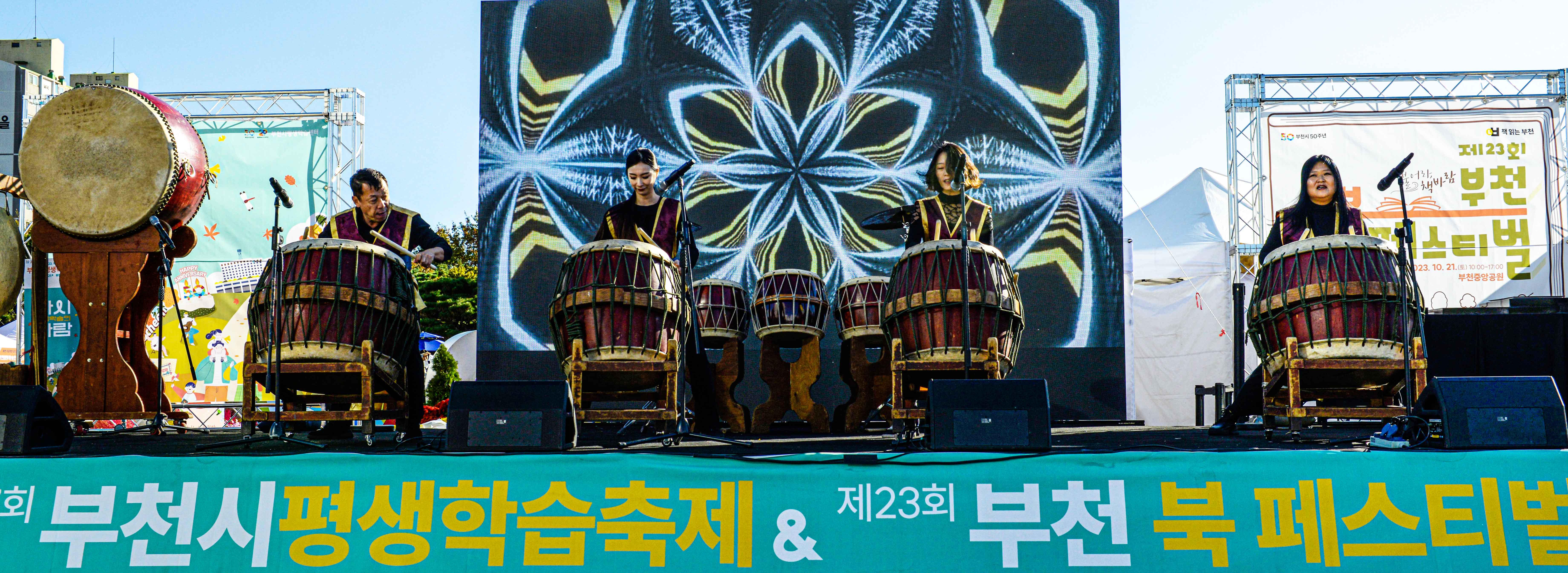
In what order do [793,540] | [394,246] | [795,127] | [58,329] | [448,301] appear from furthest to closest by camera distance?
[448,301] < [58,329] < [795,127] < [394,246] < [793,540]

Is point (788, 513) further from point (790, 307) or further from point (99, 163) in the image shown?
point (99, 163)

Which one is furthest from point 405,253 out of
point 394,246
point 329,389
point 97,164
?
point 97,164

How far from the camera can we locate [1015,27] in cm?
772

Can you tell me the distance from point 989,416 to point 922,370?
1.34m

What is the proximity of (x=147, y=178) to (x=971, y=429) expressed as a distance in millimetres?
4345

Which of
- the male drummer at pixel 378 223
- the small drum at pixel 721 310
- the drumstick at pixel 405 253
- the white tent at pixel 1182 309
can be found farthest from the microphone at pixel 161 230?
the white tent at pixel 1182 309

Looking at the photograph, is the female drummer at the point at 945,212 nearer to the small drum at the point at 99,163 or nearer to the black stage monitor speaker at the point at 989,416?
the black stage monitor speaker at the point at 989,416

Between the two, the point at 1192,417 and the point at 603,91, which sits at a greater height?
the point at 603,91

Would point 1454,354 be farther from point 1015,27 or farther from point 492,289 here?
point 492,289

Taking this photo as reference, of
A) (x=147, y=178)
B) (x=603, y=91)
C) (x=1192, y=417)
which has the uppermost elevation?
(x=603, y=91)

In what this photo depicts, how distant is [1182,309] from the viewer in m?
10.9

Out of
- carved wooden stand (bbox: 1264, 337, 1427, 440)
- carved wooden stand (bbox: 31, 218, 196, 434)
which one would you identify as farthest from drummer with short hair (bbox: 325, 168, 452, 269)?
carved wooden stand (bbox: 1264, 337, 1427, 440)

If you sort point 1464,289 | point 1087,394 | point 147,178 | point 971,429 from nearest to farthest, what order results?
point 971,429
point 147,178
point 1087,394
point 1464,289

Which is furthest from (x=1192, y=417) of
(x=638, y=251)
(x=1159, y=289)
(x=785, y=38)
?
(x=638, y=251)
